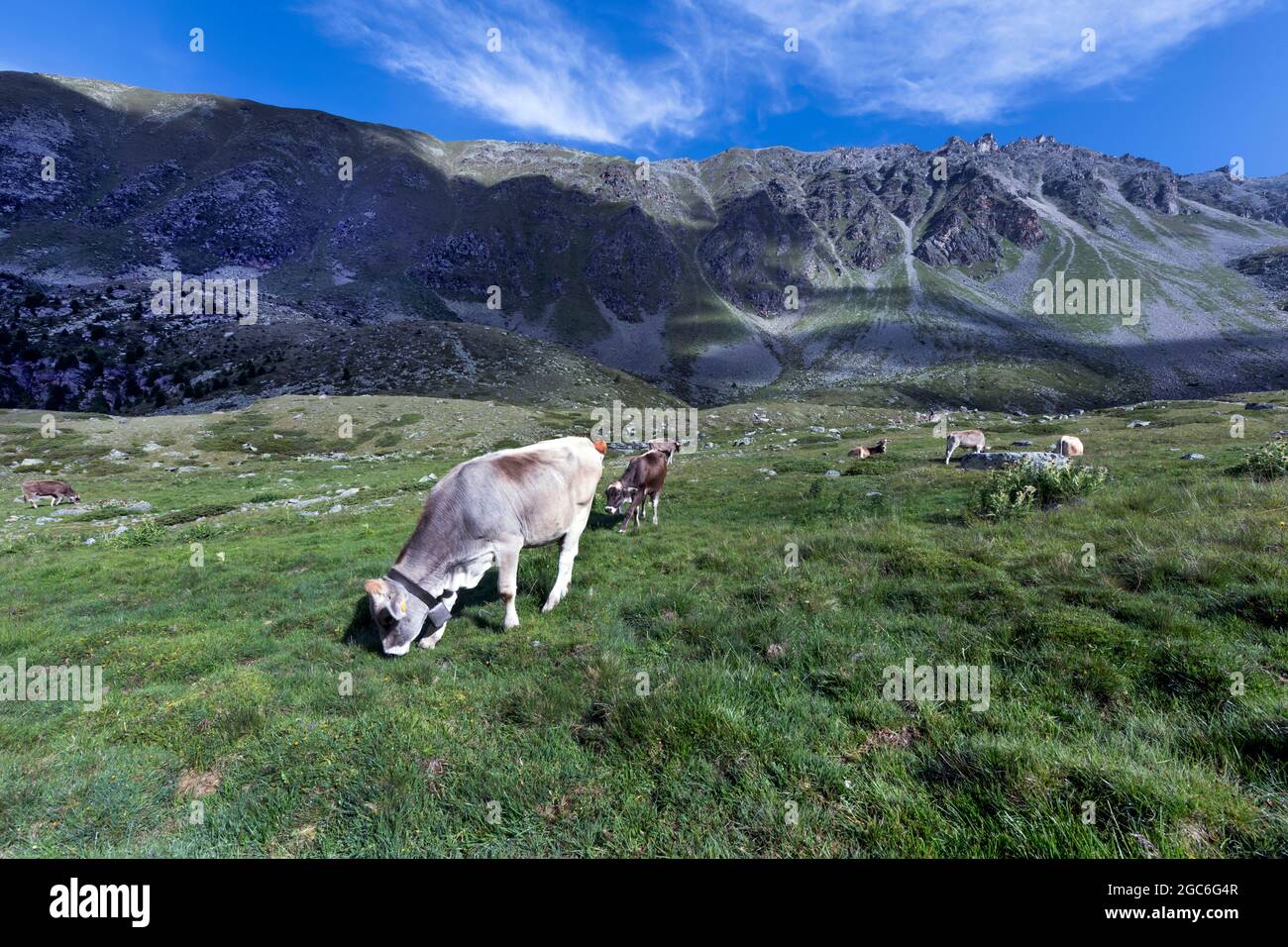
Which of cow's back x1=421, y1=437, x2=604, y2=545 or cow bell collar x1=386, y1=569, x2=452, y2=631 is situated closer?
cow bell collar x1=386, y1=569, x2=452, y2=631

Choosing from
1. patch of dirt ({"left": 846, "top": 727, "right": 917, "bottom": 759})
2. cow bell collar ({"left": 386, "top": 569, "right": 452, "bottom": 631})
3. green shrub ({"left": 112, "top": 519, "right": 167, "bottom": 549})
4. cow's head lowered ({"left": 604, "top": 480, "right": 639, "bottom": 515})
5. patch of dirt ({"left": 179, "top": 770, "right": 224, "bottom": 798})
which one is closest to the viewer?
patch of dirt ({"left": 846, "top": 727, "right": 917, "bottom": 759})

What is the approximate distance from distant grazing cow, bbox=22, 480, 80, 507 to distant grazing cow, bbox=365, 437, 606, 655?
34527 millimetres

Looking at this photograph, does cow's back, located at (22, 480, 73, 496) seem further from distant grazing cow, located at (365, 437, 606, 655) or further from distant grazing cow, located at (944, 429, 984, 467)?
distant grazing cow, located at (944, 429, 984, 467)

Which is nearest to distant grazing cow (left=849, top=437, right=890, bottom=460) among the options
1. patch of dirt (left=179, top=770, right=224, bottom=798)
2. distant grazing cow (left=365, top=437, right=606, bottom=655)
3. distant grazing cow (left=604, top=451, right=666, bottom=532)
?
distant grazing cow (left=604, top=451, right=666, bottom=532)

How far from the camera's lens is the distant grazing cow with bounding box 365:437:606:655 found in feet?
26.0

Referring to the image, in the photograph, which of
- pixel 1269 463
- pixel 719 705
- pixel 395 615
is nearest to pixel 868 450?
pixel 1269 463

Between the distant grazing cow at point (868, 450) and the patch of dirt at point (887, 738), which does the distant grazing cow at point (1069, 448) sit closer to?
the distant grazing cow at point (868, 450)

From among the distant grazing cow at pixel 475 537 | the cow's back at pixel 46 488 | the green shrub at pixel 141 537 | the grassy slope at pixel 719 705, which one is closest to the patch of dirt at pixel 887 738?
the grassy slope at pixel 719 705

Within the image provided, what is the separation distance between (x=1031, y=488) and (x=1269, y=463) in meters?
7.03

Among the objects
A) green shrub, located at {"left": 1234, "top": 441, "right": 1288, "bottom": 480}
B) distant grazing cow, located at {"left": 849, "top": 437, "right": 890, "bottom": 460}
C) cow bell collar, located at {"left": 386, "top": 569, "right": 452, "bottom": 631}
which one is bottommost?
cow bell collar, located at {"left": 386, "top": 569, "right": 452, "bottom": 631}

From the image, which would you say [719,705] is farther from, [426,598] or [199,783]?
[199,783]

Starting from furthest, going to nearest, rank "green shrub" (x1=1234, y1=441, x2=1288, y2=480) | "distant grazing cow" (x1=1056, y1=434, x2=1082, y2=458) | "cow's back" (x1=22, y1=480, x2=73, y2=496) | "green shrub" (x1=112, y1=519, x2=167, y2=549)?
"cow's back" (x1=22, y1=480, x2=73, y2=496) < "distant grazing cow" (x1=1056, y1=434, x2=1082, y2=458) < "green shrub" (x1=112, y1=519, x2=167, y2=549) < "green shrub" (x1=1234, y1=441, x2=1288, y2=480)

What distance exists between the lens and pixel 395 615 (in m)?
7.66
